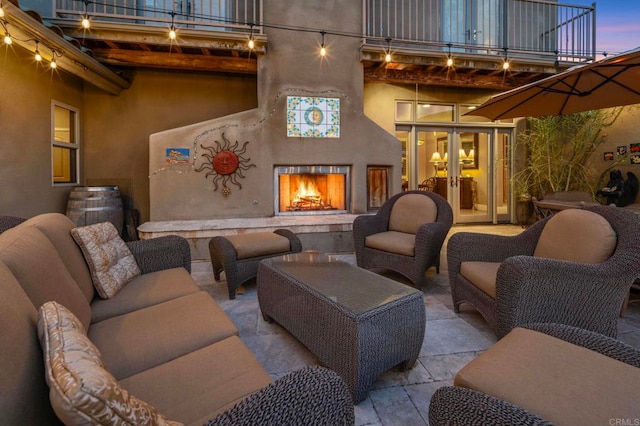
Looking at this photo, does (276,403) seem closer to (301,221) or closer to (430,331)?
(430,331)

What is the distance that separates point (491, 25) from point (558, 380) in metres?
7.02

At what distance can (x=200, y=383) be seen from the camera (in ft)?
3.41

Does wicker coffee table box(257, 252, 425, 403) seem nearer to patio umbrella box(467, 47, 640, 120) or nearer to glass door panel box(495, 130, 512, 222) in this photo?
patio umbrella box(467, 47, 640, 120)

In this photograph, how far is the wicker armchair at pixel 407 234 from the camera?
2967mm

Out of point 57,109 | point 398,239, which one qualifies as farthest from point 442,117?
point 57,109

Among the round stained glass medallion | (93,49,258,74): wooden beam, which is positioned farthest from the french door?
(93,49,258,74): wooden beam

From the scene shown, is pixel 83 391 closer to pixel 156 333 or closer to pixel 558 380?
pixel 156 333

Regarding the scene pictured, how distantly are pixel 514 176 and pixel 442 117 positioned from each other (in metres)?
1.91

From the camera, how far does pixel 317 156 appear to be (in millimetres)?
4871

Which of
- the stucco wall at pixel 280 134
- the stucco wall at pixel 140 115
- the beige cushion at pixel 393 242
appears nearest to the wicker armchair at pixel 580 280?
the beige cushion at pixel 393 242

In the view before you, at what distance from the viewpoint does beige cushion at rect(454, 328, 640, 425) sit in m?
0.88

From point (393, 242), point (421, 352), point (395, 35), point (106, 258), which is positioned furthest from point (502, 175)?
point (106, 258)

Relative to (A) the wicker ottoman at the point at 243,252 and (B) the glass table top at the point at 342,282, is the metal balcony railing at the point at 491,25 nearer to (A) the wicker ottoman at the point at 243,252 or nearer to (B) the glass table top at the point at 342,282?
(A) the wicker ottoman at the point at 243,252

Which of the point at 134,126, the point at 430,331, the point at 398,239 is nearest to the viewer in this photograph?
the point at 430,331
